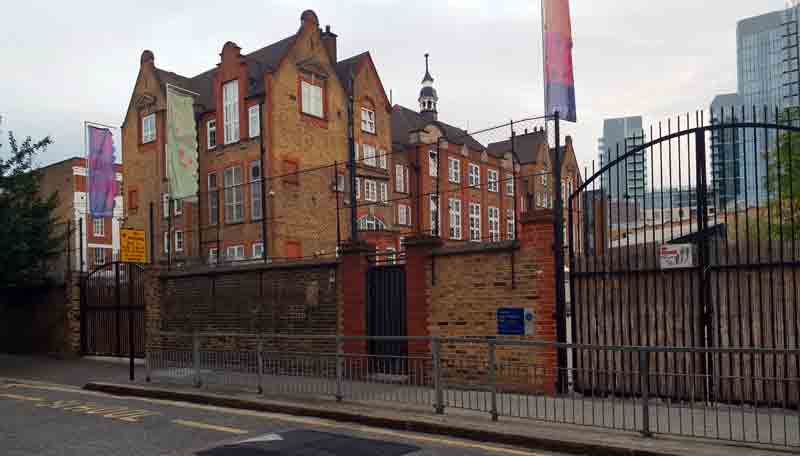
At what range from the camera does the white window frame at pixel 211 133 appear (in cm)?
3858

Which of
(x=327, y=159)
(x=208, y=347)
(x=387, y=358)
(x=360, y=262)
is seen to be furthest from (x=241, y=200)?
(x=387, y=358)

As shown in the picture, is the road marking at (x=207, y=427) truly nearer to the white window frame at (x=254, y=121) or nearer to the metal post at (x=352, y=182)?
the metal post at (x=352, y=182)

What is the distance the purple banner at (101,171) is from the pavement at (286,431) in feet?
55.5

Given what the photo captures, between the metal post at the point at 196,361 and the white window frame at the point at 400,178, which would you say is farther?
the white window frame at the point at 400,178

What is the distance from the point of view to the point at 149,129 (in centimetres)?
4100

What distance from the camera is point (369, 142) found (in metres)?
42.8

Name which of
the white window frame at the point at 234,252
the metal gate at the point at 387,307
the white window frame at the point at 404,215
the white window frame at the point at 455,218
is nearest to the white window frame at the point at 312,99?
the white window frame at the point at 234,252

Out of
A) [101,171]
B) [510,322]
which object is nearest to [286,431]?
[510,322]

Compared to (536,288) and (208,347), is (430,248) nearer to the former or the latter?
(536,288)

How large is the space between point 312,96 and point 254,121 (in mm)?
3694

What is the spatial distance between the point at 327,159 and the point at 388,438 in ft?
98.9

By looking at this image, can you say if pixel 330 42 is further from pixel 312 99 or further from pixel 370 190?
pixel 370 190

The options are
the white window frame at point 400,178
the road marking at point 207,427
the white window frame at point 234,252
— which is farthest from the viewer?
the white window frame at point 400,178

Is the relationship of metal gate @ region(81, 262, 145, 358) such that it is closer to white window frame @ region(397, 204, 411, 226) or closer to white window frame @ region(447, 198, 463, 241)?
white window frame @ region(397, 204, 411, 226)
